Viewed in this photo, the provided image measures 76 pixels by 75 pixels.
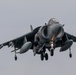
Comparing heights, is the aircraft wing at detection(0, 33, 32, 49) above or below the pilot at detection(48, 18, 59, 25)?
below

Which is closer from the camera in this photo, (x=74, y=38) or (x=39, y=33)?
(x=39, y=33)

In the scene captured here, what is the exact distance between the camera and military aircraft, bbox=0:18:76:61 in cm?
6781

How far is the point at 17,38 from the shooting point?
7338cm

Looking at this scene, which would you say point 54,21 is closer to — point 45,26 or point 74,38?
point 45,26

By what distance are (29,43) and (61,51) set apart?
13.1 ft

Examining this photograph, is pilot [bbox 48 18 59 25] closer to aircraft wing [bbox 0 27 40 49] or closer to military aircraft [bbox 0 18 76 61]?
military aircraft [bbox 0 18 76 61]

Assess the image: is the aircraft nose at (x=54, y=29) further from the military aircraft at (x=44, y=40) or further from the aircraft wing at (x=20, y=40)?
the aircraft wing at (x=20, y=40)

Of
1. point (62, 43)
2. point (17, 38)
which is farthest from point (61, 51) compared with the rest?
point (17, 38)

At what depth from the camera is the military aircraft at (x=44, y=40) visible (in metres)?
67.8

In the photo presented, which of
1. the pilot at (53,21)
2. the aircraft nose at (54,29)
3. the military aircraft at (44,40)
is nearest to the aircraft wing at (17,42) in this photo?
the military aircraft at (44,40)

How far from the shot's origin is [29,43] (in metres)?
68.9

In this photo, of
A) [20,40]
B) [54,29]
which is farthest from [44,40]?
[20,40]

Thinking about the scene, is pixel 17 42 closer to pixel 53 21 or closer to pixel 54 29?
pixel 53 21

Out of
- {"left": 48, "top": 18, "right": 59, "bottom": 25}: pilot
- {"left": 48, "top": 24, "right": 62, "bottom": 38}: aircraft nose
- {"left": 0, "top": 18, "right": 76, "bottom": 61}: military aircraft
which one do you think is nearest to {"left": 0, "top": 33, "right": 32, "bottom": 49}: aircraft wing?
{"left": 0, "top": 18, "right": 76, "bottom": 61}: military aircraft
